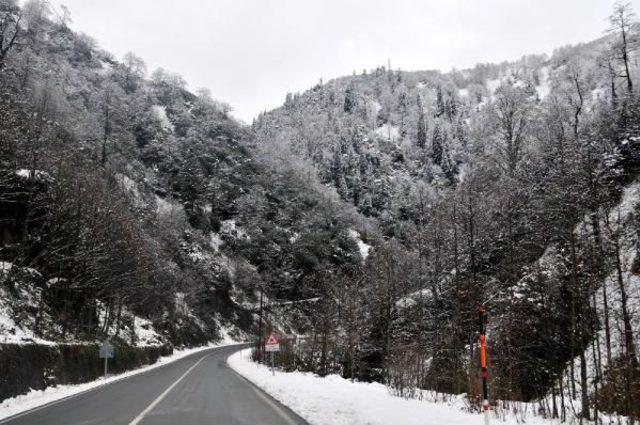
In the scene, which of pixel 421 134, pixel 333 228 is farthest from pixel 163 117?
pixel 421 134

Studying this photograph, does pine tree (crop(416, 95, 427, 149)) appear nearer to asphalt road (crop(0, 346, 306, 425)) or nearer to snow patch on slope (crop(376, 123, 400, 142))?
snow patch on slope (crop(376, 123, 400, 142))

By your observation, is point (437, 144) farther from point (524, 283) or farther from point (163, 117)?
point (524, 283)

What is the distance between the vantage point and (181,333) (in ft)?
210

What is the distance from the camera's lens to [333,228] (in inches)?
4011

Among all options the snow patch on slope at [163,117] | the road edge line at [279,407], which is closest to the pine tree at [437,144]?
the snow patch on slope at [163,117]

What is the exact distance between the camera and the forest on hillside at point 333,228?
757 inches

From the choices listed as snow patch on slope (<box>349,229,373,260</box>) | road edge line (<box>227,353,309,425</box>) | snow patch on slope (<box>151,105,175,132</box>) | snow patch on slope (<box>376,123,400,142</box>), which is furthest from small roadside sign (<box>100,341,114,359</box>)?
snow patch on slope (<box>376,123,400,142</box>)

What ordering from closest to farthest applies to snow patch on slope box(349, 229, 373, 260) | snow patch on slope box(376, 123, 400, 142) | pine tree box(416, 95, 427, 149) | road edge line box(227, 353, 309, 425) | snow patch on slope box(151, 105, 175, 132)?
road edge line box(227, 353, 309, 425) < snow patch on slope box(349, 229, 373, 260) < snow patch on slope box(151, 105, 175, 132) < pine tree box(416, 95, 427, 149) < snow patch on slope box(376, 123, 400, 142)

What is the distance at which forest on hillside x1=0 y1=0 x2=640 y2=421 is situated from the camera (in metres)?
19.2

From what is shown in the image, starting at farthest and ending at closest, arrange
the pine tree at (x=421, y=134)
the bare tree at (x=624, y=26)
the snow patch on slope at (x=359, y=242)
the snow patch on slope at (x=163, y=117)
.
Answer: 1. the pine tree at (x=421, y=134)
2. the snow patch on slope at (x=163, y=117)
3. the snow patch on slope at (x=359, y=242)
4. the bare tree at (x=624, y=26)

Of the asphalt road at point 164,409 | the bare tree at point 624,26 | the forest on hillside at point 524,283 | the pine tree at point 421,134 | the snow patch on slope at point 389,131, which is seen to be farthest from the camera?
the snow patch on slope at point 389,131

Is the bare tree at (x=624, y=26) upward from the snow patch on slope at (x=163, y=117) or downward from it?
downward

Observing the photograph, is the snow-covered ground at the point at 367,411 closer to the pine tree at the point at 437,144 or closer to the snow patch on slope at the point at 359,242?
the snow patch on slope at the point at 359,242

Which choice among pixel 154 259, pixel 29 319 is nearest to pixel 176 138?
pixel 154 259
